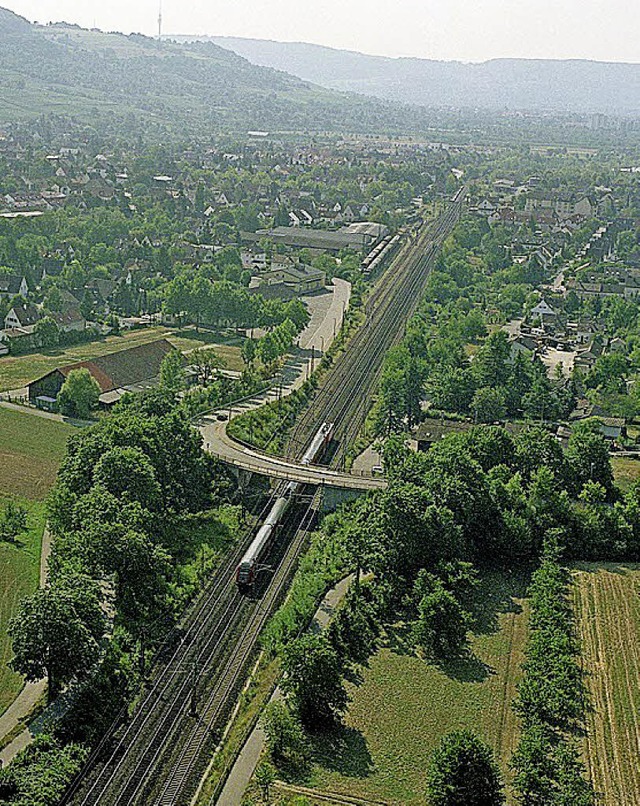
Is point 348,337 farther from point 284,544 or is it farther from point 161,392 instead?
point 284,544

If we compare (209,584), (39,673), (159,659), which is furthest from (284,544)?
(39,673)

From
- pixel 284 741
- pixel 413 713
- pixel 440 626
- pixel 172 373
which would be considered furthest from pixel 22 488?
pixel 413 713

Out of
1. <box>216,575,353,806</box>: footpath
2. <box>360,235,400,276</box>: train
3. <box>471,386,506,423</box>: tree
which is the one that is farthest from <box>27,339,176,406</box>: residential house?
<box>360,235,400,276</box>: train

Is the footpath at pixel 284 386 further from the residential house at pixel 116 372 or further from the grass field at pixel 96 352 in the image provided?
the grass field at pixel 96 352

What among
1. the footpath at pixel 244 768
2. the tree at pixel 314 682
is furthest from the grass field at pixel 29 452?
the footpath at pixel 244 768

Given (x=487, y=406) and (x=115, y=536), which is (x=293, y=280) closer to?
(x=487, y=406)

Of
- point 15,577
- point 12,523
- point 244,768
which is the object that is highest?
point 244,768
